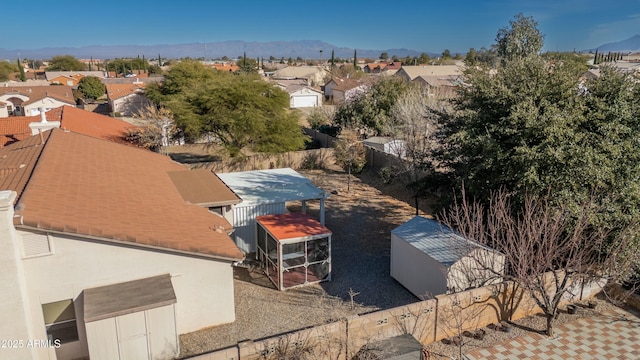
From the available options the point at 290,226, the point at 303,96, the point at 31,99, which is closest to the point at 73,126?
the point at 290,226

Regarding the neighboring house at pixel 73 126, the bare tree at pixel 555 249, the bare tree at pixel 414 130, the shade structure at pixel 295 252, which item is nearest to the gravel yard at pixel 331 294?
the shade structure at pixel 295 252

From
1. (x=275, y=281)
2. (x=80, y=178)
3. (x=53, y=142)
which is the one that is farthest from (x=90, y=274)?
(x=53, y=142)

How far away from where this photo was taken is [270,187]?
1978cm

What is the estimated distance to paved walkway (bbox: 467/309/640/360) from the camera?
36.6ft

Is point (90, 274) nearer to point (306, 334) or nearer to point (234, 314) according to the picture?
point (234, 314)

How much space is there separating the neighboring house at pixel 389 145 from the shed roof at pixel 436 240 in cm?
1244

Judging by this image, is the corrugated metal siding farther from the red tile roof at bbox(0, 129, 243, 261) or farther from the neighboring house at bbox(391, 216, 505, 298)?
the neighboring house at bbox(391, 216, 505, 298)

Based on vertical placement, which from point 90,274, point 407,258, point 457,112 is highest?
point 457,112

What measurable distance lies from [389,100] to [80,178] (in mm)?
24957

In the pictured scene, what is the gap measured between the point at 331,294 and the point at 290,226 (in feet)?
9.22

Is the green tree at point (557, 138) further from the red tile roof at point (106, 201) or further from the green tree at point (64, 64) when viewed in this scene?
the green tree at point (64, 64)

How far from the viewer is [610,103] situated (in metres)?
13.8

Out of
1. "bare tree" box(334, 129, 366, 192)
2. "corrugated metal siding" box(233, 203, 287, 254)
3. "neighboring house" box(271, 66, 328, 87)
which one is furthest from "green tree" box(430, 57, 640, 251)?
"neighboring house" box(271, 66, 328, 87)

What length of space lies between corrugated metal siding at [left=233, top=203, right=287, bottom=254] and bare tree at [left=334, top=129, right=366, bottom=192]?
11.3m
